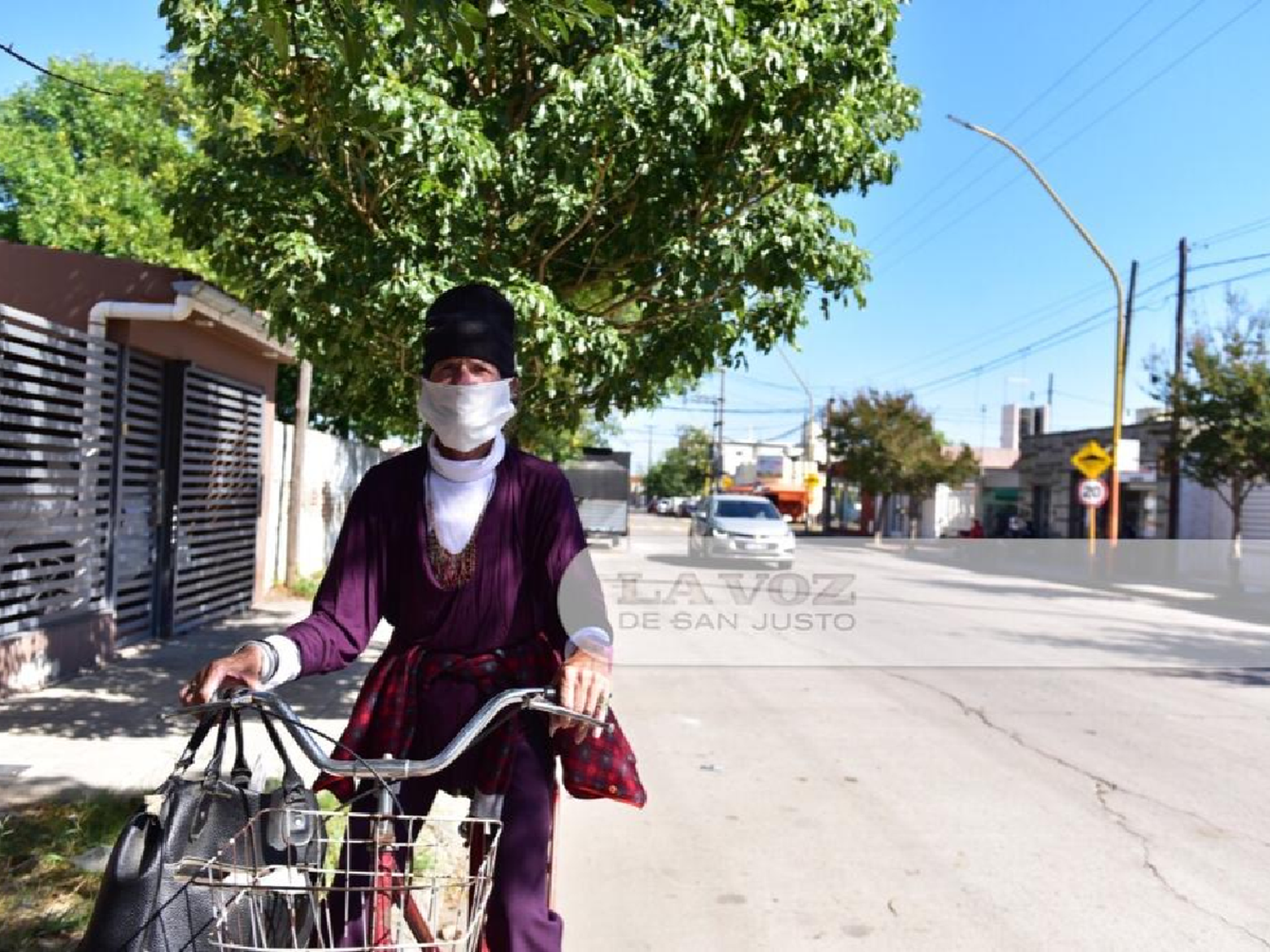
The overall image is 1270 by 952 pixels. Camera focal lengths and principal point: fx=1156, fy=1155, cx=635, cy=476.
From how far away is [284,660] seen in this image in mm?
2305

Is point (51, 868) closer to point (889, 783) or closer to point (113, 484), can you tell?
point (889, 783)

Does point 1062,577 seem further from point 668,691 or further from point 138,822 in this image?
point 138,822

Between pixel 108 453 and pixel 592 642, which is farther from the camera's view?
pixel 108 453

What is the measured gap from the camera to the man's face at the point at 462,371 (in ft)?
8.41

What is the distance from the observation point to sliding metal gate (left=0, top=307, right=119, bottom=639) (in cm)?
767

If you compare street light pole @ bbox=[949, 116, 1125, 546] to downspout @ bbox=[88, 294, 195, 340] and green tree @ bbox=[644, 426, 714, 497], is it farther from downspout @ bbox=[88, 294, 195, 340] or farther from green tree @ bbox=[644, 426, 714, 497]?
green tree @ bbox=[644, 426, 714, 497]

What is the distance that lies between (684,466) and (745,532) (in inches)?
3694

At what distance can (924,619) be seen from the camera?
49.0 feet

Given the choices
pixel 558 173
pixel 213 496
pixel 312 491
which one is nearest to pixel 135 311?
pixel 213 496

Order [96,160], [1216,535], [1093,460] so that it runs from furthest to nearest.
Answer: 1. [1216,535]
2. [96,160]
3. [1093,460]

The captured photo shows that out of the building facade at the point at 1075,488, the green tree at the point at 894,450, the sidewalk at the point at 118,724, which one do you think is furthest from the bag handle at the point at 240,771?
the green tree at the point at 894,450

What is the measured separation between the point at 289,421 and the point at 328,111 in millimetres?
15610

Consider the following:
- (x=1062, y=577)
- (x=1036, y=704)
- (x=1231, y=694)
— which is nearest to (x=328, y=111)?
(x=1036, y=704)

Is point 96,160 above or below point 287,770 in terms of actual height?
above
